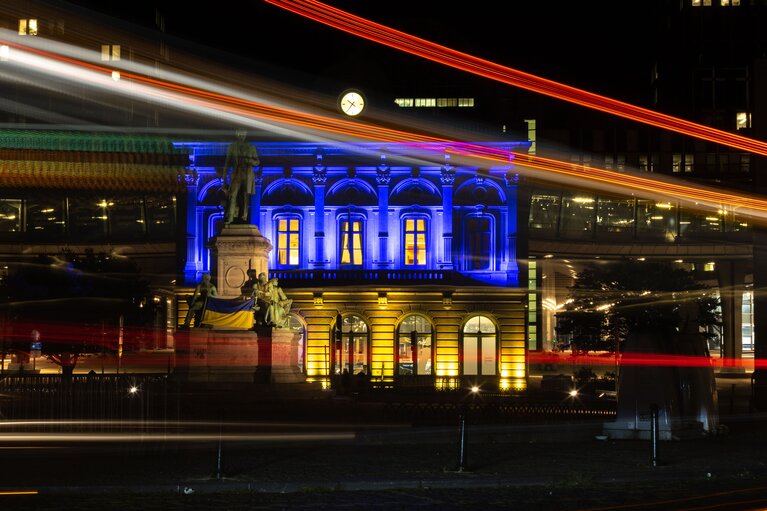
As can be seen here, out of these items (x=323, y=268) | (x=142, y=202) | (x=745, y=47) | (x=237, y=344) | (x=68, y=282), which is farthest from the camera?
(x=745, y=47)

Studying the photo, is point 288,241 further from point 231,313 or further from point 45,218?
point 231,313

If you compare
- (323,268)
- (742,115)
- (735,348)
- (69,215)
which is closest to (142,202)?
(69,215)

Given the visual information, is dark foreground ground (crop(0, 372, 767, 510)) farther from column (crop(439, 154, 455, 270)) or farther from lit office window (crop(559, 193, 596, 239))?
lit office window (crop(559, 193, 596, 239))

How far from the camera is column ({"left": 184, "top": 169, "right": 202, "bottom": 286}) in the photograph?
221 ft

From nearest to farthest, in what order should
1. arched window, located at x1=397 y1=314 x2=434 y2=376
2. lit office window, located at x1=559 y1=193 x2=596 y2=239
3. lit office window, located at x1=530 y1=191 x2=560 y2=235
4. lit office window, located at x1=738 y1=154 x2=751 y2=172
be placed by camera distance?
1. arched window, located at x1=397 y1=314 x2=434 y2=376
2. lit office window, located at x1=530 y1=191 x2=560 y2=235
3. lit office window, located at x1=559 y1=193 x2=596 y2=239
4. lit office window, located at x1=738 y1=154 x2=751 y2=172

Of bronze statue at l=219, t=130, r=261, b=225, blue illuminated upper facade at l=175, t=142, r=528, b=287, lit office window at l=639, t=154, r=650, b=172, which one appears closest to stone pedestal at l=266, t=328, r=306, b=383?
bronze statue at l=219, t=130, r=261, b=225

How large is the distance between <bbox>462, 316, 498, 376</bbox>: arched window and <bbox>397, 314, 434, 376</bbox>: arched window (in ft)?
6.97

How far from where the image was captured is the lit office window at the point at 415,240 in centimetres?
6744

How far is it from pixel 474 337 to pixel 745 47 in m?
54.4

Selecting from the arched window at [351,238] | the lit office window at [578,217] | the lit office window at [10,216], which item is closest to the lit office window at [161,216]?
the lit office window at [10,216]

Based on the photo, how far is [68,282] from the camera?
60.2 meters

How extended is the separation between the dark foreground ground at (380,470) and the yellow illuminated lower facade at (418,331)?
39475mm

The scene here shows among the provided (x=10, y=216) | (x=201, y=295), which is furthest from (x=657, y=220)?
(x=201, y=295)

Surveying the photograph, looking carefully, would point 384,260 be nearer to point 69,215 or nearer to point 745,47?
point 69,215
